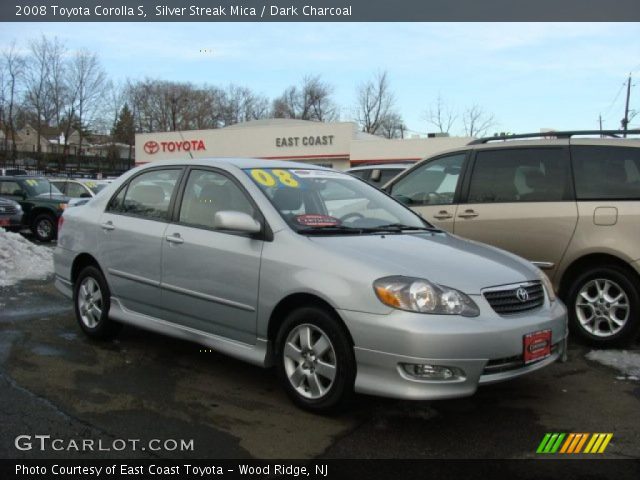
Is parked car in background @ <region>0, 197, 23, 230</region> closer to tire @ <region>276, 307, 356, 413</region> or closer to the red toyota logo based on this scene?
tire @ <region>276, 307, 356, 413</region>

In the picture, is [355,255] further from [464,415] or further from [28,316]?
[28,316]

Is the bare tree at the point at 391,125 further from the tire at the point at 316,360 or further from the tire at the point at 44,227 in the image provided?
the tire at the point at 316,360

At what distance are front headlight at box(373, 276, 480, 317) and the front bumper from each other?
0.15ft

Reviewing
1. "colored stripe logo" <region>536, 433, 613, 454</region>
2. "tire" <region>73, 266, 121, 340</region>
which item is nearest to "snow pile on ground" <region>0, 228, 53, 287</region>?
"tire" <region>73, 266, 121, 340</region>

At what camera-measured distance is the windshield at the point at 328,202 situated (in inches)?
170

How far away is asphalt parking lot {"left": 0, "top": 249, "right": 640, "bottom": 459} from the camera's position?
3441 mm

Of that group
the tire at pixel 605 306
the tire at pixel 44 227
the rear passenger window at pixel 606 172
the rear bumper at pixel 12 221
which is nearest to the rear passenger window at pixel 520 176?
the rear passenger window at pixel 606 172

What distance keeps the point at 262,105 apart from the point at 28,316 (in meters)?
90.2

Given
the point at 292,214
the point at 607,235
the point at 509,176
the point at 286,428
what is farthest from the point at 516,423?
the point at 509,176

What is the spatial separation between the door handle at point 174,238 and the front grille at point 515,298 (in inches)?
89.8

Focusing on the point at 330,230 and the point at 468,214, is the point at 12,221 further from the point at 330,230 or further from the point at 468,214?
the point at 330,230

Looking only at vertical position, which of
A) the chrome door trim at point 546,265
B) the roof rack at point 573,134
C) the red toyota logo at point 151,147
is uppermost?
the red toyota logo at point 151,147

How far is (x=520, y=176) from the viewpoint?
6.05 m

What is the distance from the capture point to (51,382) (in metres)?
4.37
